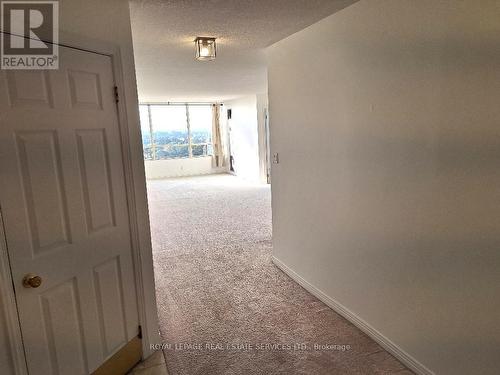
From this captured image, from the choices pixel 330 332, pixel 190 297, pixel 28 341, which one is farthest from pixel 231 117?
pixel 28 341

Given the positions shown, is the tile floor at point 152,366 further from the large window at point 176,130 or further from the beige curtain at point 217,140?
the beige curtain at point 217,140

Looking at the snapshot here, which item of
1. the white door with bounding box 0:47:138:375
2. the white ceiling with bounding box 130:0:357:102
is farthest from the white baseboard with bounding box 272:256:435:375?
the white ceiling with bounding box 130:0:357:102

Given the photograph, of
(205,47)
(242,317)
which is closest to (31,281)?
(242,317)

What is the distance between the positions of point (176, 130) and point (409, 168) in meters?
9.19

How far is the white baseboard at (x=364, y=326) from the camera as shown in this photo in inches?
77.5

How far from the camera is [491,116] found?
1.44 m

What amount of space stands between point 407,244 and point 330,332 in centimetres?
91

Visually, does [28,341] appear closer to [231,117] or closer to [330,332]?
[330,332]

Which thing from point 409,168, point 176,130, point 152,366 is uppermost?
point 176,130

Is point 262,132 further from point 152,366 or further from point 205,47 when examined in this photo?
point 152,366

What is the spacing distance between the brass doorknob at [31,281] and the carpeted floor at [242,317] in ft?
3.41

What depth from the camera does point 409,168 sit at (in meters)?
1.88

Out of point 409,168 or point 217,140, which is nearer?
point 409,168

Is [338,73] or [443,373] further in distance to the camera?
[338,73]
